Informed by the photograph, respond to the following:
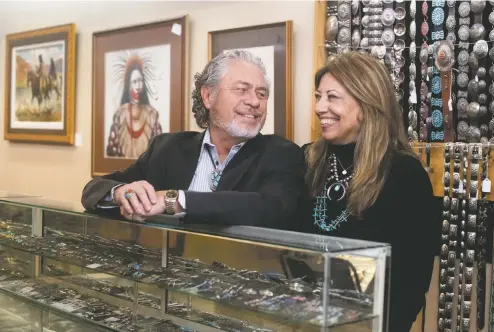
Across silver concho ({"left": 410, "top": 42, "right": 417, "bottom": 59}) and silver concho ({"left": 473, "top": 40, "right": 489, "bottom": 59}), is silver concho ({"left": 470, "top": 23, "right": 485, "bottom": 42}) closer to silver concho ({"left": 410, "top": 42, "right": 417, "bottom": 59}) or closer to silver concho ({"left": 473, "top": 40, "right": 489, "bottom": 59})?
silver concho ({"left": 473, "top": 40, "right": 489, "bottom": 59})

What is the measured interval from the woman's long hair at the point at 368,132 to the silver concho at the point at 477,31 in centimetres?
83

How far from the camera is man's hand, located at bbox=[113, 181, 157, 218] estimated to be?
6.31 ft

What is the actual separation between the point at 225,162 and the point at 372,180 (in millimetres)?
528

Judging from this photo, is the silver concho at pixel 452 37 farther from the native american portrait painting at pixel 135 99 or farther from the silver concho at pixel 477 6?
the native american portrait painting at pixel 135 99

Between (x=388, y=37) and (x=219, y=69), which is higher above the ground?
(x=388, y=37)

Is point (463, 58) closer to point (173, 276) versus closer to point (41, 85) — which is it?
A: point (173, 276)

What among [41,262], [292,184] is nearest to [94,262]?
[41,262]

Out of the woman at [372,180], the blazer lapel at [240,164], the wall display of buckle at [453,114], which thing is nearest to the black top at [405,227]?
the woman at [372,180]

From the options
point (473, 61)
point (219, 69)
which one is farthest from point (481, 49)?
point (219, 69)

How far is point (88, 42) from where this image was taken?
4.95 metres

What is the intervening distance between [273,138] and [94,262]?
752 millimetres

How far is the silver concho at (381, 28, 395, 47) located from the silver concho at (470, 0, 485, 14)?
375 mm

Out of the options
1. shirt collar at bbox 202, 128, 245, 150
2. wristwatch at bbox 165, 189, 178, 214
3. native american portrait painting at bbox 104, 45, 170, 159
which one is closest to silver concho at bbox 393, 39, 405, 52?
shirt collar at bbox 202, 128, 245, 150

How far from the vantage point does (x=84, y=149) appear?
5.01 meters
